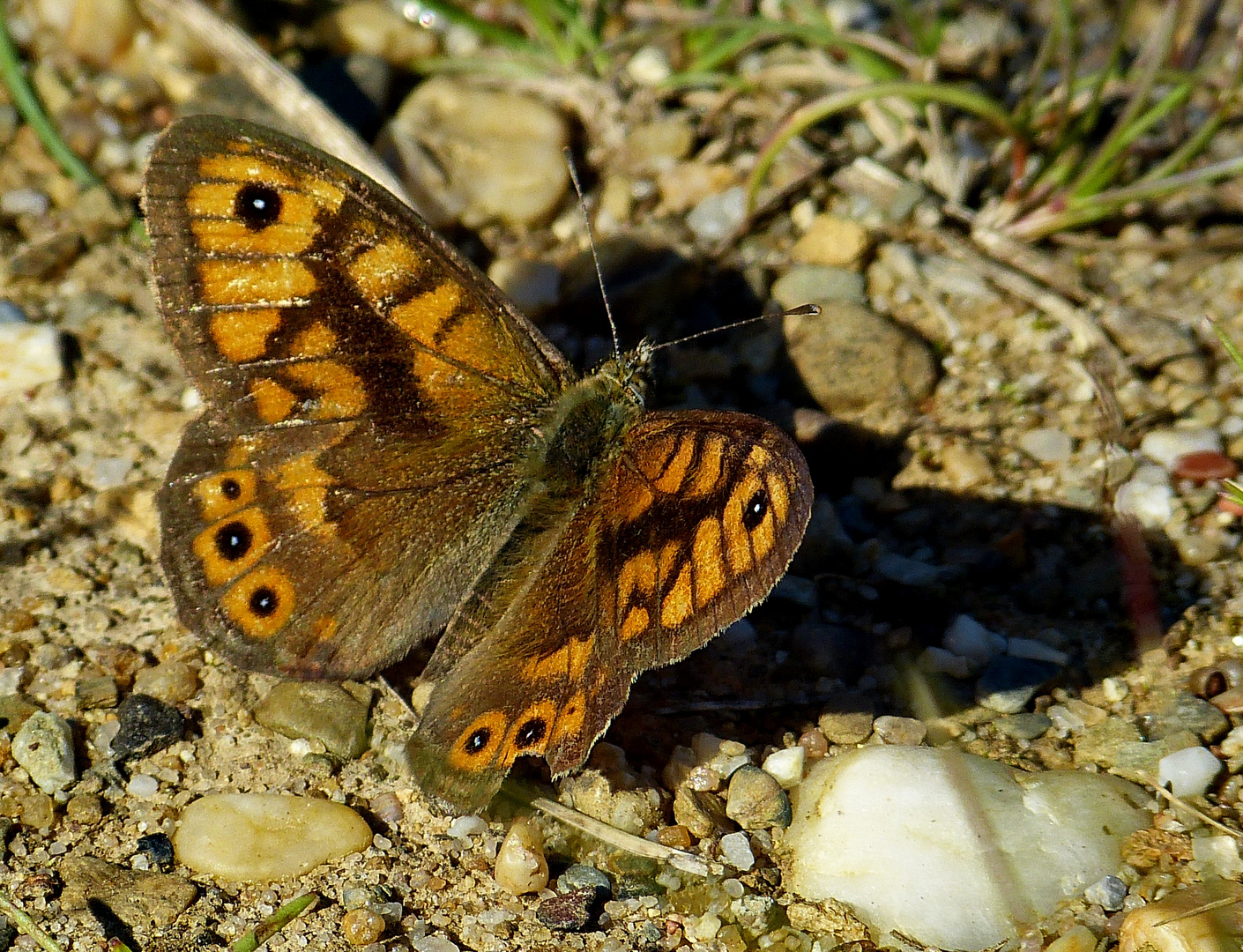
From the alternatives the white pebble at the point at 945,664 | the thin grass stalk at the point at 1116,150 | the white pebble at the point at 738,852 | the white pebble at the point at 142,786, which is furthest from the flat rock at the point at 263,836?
the thin grass stalk at the point at 1116,150

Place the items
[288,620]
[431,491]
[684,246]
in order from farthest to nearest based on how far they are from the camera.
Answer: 1. [684,246]
2. [431,491]
3. [288,620]

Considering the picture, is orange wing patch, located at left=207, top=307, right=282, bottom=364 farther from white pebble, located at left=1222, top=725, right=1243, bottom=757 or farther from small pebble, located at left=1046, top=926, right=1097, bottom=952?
white pebble, located at left=1222, top=725, right=1243, bottom=757

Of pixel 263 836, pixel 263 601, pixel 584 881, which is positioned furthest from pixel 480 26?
pixel 584 881

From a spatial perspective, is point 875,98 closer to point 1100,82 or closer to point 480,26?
point 1100,82

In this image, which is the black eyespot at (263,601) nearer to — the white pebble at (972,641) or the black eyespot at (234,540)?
the black eyespot at (234,540)

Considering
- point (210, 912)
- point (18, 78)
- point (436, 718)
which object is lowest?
point (210, 912)

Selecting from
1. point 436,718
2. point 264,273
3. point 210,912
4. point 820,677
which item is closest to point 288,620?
point 436,718

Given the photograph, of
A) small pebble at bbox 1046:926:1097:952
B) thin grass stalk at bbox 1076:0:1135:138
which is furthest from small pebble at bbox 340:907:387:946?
thin grass stalk at bbox 1076:0:1135:138

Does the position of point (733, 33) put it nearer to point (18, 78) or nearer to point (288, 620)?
point (18, 78)
